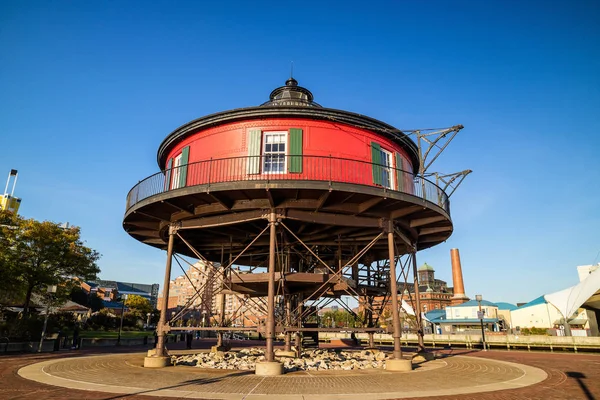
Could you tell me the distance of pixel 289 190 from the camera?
526 inches

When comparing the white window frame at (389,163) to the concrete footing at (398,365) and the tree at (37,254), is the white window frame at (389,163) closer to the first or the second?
the concrete footing at (398,365)

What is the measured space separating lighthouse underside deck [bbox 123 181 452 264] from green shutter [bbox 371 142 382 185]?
106 centimetres

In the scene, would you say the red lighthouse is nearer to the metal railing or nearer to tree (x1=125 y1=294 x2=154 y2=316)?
the metal railing

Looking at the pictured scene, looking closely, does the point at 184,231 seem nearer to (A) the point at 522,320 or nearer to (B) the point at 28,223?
(B) the point at 28,223

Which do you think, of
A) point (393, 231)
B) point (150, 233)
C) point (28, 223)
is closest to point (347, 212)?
point (393, 231)

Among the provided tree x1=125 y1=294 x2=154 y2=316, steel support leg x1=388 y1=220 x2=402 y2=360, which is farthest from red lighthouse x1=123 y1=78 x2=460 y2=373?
tree x1=125 y1=294 x2=154 y2=316

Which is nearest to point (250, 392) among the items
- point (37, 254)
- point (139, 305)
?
point (37, 254)

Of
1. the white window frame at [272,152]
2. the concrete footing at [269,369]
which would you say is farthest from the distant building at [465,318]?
the concrete footing at [269,369]

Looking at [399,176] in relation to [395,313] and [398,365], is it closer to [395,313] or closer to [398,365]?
[395,313]

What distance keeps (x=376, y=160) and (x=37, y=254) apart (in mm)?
21139

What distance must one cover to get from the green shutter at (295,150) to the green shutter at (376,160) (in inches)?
118

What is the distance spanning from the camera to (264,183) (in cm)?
1291

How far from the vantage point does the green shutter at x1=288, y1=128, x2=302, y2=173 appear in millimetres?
14438

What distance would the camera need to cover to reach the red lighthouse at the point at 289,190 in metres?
13.7
